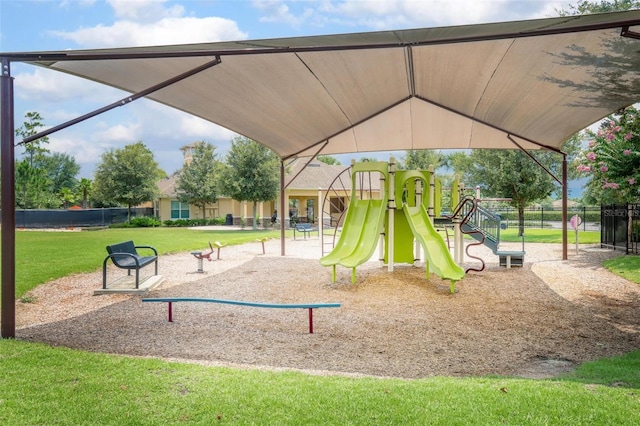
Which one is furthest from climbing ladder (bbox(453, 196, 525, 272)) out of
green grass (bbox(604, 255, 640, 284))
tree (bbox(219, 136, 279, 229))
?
tree (bbox(219, 136, 279, 229))

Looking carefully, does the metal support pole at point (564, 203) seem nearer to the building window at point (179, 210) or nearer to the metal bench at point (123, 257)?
the metal bench at point (123, 257)

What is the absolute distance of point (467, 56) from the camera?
7230mm

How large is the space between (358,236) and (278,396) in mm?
6125

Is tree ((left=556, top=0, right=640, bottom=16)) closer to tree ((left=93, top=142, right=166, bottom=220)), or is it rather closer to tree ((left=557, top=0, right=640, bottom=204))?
tree ((left=557, top=0, right=640, bottom=204))

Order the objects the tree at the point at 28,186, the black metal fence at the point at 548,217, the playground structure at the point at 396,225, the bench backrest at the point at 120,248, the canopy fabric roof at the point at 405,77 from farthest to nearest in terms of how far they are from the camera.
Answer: the black metal fence at the point at 548,217, the tree at the point at 28,186, the playground structure at the point at 396,225, the bench backrest at the point at 120,248, the canopy fabric roof at the point at 405,77

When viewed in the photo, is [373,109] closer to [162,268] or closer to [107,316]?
[162,268]

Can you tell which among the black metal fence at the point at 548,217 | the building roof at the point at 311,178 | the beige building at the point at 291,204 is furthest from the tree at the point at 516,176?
the building roof at the point at 311,178

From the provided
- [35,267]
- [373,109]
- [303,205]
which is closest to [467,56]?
[373,109]

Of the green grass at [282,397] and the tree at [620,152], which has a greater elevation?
the tree at [620,152]

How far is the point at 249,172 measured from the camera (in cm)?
2939

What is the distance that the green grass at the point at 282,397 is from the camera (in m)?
3.14

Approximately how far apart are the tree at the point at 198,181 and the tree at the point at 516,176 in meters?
21.6

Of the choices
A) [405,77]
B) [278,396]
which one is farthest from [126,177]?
[278,396]

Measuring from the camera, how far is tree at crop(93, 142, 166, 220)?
3719cm
